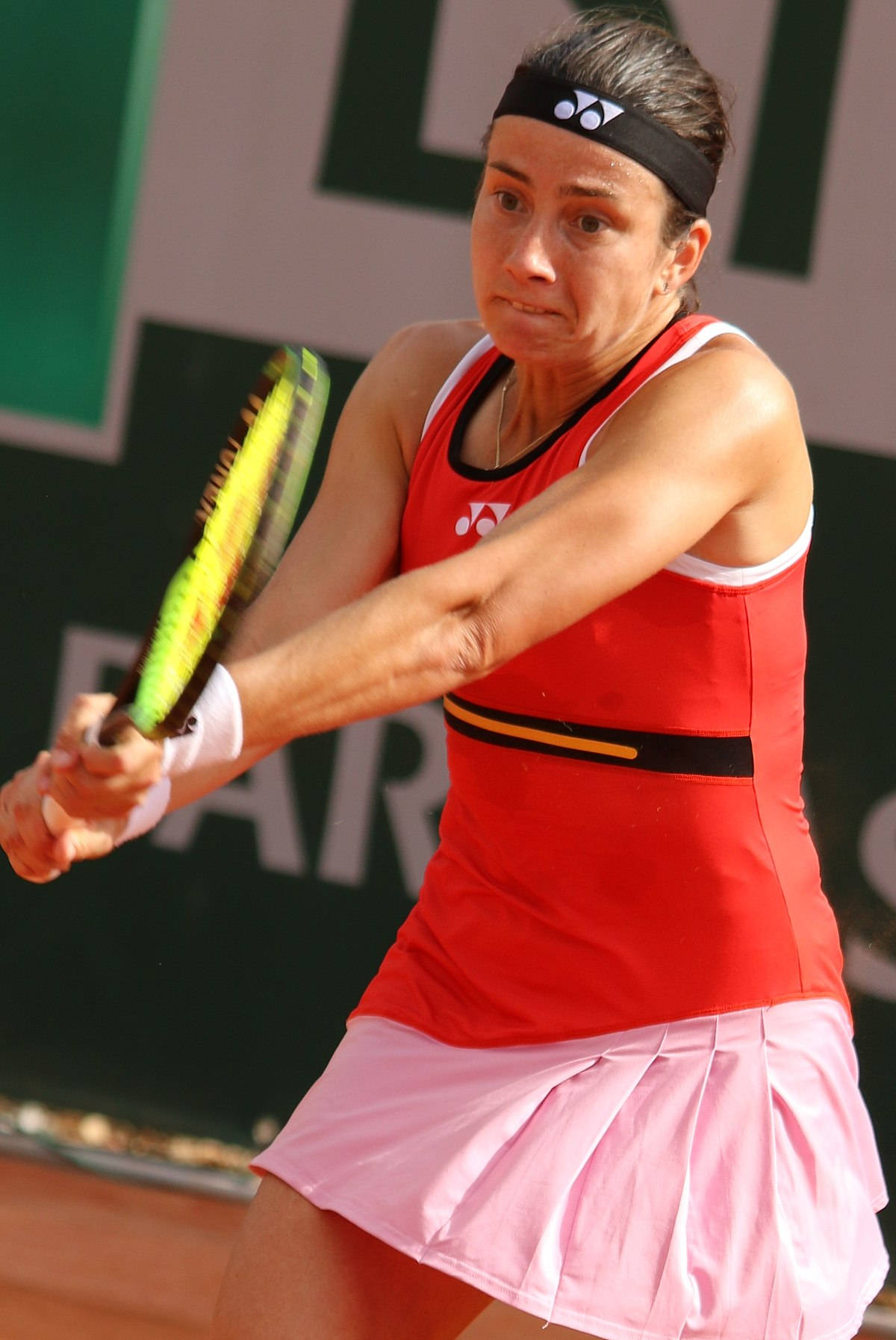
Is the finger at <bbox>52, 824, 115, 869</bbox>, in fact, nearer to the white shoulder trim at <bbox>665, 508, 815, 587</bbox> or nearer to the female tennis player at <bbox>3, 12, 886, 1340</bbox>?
the female tennis player at <bbox>3, 12, 886, 1340</bbox>

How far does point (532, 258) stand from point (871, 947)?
6.67ft

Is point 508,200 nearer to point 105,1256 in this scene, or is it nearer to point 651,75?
point 651,75

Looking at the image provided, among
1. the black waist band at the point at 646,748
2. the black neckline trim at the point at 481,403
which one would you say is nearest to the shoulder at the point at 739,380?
the black neckline trim at the point at 481,403

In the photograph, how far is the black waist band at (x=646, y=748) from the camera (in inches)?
66.3

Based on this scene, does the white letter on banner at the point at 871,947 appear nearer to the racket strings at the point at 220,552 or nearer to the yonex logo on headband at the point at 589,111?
the yonex logo on headband at the point at 589,111

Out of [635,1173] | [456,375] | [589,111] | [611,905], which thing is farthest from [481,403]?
[635,1173]

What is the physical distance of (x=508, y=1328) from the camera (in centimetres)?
306

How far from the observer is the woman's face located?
1.67 metres

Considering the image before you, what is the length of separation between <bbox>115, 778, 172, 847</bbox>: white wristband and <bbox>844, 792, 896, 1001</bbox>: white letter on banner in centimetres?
205

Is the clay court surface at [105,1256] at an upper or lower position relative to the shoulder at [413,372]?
lower

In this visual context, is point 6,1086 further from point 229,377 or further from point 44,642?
point 229,377

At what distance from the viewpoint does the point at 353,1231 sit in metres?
1.68

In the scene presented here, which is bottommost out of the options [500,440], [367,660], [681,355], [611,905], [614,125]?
[611,905]

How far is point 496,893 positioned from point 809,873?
333 mm
